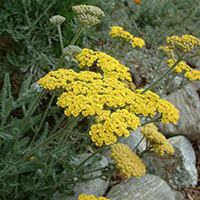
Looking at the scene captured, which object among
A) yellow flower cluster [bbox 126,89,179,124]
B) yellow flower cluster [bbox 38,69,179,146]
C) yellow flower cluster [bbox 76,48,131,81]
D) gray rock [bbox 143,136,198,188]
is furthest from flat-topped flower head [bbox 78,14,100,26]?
gray rock [bbox 143,136,198,188]

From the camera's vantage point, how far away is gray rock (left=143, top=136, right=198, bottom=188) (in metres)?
3.40

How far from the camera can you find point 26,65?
126 inches

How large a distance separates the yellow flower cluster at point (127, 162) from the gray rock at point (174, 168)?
1.21 metres

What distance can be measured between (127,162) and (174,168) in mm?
1561

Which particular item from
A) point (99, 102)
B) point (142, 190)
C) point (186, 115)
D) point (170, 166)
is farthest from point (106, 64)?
point (186, 115)

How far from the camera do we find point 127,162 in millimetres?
2164

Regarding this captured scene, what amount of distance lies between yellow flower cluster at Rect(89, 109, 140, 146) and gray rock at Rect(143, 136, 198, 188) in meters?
1.88

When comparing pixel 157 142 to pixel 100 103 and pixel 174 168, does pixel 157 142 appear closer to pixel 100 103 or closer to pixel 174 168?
pixel 100 103

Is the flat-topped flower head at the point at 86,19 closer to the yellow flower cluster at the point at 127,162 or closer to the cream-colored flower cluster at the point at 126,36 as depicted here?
the cream-colored flower cluster at the point at 126,36

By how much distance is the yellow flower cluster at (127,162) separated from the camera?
6.95ft

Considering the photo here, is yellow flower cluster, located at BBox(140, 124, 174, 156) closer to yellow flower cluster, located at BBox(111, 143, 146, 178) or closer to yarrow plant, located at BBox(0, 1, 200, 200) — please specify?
yarrow plant, located at BBox(0, 1, 200, 200)

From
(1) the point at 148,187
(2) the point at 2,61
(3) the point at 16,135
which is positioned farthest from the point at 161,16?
(3) the point at 16,135

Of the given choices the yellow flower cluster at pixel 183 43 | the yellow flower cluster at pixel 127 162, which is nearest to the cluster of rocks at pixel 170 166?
the yellow flower cluster at pixel 127 162

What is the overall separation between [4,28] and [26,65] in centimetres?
53
